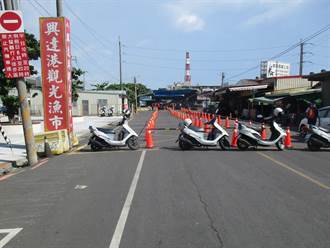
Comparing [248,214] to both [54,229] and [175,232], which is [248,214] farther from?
[54,229]

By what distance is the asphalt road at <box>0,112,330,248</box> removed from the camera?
5.63 m

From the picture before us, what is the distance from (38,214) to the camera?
23.1ft

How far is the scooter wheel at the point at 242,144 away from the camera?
1546cm

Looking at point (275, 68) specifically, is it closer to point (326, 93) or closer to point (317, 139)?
point (326, 93)

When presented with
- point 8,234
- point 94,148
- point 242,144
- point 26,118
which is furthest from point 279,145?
point 8,234

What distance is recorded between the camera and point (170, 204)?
7.40 m

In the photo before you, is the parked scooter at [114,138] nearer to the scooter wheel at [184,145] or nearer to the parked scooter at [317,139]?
the scooter wheel at [184,145]

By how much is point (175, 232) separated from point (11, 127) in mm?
20852

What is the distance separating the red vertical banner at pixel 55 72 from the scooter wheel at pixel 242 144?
6.92 metres

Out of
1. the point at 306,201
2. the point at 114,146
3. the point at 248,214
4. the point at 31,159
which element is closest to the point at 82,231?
the point at 248,214

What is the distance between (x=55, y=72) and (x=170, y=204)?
37.5 feet

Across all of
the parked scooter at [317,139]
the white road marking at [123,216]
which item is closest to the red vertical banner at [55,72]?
the white road marking at [123,216]

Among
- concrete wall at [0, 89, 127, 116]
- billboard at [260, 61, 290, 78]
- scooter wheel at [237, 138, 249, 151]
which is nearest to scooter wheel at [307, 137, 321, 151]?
scooter wheel at [237, 138, 249, 151]

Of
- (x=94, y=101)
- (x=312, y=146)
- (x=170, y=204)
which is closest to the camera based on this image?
(x=170, y=204)
